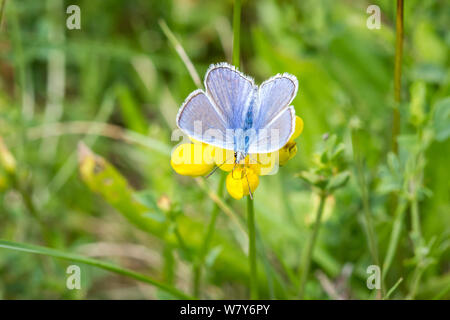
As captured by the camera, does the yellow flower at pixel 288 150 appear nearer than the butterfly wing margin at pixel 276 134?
No

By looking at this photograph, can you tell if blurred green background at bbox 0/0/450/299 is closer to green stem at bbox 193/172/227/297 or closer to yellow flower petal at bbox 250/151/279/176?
green stem at bbox 193/172/227/297

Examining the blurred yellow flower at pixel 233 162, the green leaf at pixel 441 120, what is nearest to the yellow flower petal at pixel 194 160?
the blurred yellow flower at pixel 233 162

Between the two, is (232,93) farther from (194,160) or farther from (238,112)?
(194,160)

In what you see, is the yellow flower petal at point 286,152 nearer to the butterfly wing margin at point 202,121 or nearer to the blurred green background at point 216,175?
the butterfly wing margin at point 202,121

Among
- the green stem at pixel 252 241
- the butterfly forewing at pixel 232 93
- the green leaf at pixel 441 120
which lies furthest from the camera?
the green leaf at pixel 441 120

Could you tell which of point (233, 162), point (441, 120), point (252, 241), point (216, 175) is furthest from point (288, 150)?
point (216, 175)
